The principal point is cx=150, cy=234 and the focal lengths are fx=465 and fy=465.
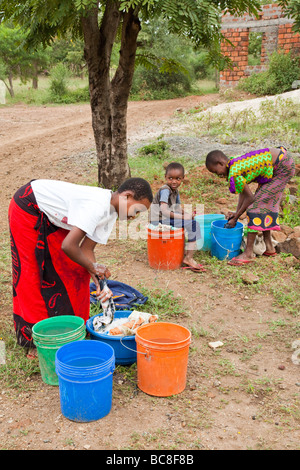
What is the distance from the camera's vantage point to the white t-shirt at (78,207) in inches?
109

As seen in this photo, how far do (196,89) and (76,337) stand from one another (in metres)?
20.6

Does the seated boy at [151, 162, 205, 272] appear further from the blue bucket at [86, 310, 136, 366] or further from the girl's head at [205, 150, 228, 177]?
the blue bucket at [86, 310, 136, 366]

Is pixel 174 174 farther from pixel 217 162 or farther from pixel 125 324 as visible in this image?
pixel 125 324

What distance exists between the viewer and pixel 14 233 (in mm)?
3111

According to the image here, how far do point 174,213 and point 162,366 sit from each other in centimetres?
238

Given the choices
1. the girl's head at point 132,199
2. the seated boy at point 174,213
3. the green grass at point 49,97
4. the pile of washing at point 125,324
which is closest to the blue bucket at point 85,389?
the pile of washing at point 125,324

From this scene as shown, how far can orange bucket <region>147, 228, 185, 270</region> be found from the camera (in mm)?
4840

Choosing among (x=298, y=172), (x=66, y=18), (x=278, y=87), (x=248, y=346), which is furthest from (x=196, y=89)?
(x=248, y=346)

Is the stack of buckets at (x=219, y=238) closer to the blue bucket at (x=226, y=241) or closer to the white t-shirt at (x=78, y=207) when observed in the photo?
the blue bucket at (x=226, y=241)

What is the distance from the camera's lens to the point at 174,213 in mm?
4930

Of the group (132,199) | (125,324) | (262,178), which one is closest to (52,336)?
(125,324)

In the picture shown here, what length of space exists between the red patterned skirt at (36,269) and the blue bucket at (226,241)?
218 centimetres

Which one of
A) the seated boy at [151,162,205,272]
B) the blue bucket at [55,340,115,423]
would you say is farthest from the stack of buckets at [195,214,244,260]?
the blue bucket at [55,340,115,423]

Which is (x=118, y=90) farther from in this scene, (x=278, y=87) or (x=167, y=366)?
(x=278, y=87)
